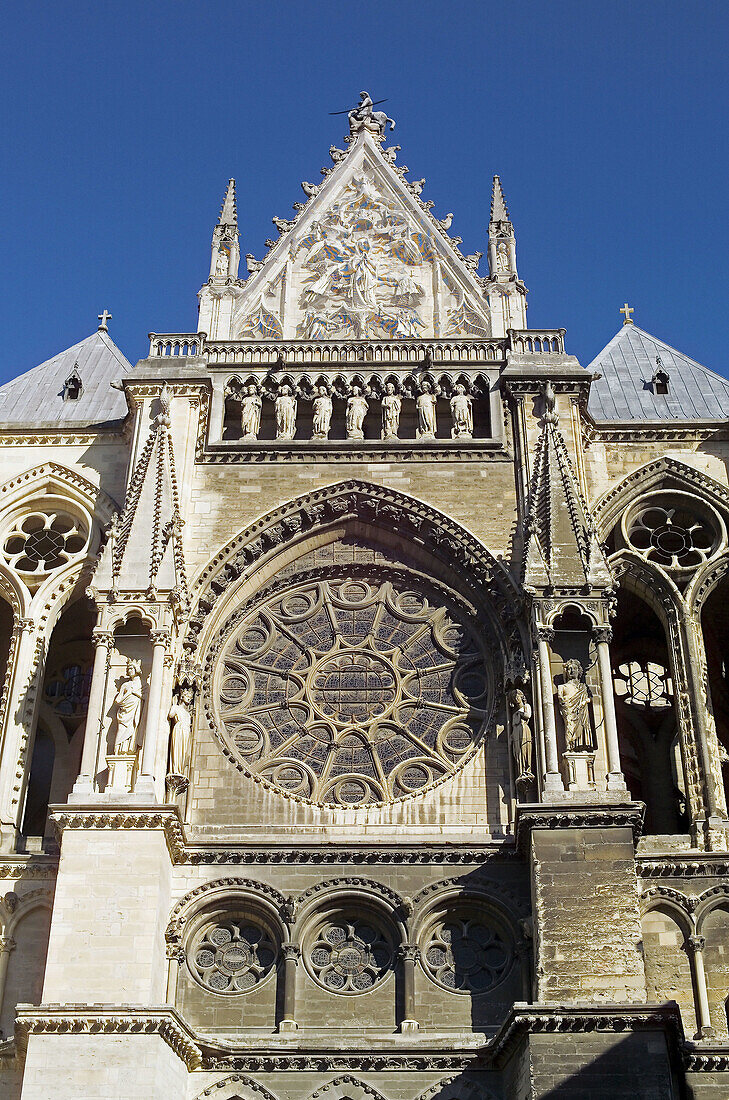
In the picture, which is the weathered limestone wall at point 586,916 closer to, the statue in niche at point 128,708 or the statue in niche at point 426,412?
the statue in niche at point 128,708

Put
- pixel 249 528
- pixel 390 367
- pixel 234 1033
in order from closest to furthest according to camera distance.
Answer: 1. pixel 234 1033
2. pixel 249 528
3. pixel 390 367

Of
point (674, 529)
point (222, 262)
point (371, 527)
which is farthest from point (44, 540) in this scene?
point (674, 529)

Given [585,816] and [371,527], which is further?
[371,527]

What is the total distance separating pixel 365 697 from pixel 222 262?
7.52 m

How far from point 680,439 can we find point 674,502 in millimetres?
899

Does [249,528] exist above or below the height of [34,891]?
above

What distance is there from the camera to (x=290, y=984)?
731 inches

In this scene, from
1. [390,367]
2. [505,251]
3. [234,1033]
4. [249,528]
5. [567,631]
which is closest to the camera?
[234,1033]

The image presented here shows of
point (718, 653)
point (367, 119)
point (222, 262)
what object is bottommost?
point (718, 653)

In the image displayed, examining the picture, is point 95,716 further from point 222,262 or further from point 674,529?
point 222,262

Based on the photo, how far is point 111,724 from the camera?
1942 cm

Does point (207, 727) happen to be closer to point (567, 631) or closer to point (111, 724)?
point (111, 724)

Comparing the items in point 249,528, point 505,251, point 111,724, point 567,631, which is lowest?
point 111,724

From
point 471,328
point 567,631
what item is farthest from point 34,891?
point 471,328
